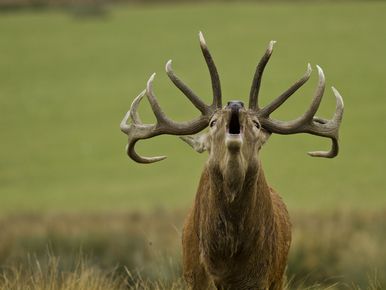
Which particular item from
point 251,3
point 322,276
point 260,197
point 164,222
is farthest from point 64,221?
point 251,3

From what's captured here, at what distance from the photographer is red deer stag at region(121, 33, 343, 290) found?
6.86 metres

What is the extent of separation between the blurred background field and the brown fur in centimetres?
186

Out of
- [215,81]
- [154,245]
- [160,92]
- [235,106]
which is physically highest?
[215,81]

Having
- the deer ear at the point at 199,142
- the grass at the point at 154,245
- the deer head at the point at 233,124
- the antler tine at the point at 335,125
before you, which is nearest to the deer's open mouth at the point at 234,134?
the deer head at the point at 233,124

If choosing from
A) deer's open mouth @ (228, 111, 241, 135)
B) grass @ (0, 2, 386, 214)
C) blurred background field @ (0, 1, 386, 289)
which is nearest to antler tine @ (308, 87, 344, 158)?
deer's open mouth @ (228, 111, 241, 135)

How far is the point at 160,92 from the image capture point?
33.5m

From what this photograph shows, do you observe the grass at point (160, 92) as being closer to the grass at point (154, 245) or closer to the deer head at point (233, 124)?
the grass at point (154, 245)

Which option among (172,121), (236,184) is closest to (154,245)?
(172,121)

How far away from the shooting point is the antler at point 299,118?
7.43 meters

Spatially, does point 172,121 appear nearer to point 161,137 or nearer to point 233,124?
point 233,124

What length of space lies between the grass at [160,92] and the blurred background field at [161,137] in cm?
8

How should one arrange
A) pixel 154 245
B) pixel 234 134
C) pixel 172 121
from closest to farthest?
pixel 234 134 < pixel 172 121 < pixel 154 245

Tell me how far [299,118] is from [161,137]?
2224cm

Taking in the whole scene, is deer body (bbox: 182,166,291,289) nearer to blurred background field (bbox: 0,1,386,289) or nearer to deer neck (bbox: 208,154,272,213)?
deer neck (bbox: 208,154,272,213)
